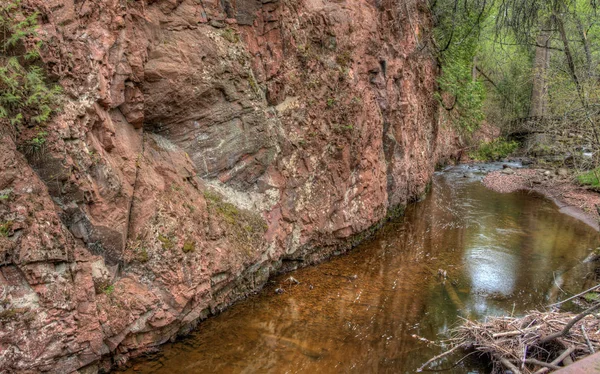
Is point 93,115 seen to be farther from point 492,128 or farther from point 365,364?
point 492,128

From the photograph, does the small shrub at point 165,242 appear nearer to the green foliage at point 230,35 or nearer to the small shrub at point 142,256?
the small shrub at point 142,256

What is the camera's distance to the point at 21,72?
13.9 ft

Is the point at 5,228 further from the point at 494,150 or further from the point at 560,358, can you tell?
the point at 494,150

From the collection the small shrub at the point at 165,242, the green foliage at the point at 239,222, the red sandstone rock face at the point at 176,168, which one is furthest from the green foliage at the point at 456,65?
the small shrub at the point at 165,242

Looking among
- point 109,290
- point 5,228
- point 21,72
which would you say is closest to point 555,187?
point 109,290

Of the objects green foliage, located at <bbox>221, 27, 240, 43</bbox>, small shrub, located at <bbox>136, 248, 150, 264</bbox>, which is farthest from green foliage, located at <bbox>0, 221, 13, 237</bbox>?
green foliage, located at <bbox>221, 27, 240, 43</bbox>

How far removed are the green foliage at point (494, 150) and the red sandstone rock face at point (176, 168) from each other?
553 inches

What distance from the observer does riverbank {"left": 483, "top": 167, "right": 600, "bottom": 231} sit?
12.1m

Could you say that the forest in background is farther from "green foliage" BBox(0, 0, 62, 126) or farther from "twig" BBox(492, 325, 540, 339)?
"green foliage" BBox(0, 0, 62, 126)

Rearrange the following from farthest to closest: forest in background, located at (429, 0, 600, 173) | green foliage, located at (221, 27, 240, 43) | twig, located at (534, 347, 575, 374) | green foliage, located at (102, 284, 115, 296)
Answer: forest in background, located at (429, 0, 600, 173)
green foliage, located at (221, 27, 240, 43)
green foliage, located at (102, 284, 115, 296)
twig, located at (534, 347, 575, 374)

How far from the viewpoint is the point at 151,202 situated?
5.42 meters

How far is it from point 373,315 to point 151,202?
3.69 meters

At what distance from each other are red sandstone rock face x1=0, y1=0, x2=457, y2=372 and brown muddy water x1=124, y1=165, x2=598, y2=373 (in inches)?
18.8

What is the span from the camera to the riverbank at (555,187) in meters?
12.1
